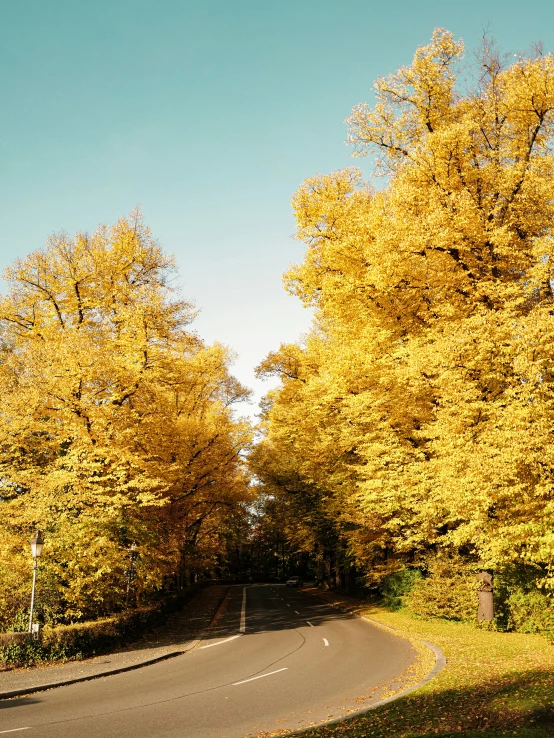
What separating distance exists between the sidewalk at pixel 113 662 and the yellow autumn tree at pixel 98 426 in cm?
171

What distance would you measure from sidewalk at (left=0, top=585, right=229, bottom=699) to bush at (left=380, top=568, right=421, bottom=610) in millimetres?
9027

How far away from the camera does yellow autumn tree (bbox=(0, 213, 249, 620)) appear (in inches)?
623

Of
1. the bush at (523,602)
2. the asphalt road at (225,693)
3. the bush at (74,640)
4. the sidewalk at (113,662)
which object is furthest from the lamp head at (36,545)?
the bush at (523,602)

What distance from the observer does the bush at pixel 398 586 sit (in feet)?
78.1

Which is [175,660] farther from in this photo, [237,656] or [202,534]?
[202,534]

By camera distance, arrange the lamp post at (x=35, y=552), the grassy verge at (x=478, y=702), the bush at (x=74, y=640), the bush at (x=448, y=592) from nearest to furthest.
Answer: the grassy verge at (x=478, y=702) → the bush at (x=74, y=640) → the lamp post at (x=35, y=552) → the bush at (x=448, y=592)

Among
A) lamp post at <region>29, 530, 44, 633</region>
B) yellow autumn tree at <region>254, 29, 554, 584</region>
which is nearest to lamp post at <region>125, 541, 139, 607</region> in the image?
lamp post at <region>29, 530, 44, 633</region>

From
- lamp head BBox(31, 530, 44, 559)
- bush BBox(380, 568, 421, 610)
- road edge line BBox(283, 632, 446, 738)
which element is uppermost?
lamp head BBox(31, 530, 44, 559)

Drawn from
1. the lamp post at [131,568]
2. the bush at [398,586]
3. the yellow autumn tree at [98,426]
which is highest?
the yellow autumn tree at [98,426]

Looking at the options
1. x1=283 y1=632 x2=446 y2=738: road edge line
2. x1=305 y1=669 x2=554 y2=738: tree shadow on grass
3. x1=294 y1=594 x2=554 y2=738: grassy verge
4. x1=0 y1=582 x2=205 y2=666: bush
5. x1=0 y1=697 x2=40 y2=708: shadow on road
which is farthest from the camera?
x1=0 y1=582 x2=205 y2=666: bush

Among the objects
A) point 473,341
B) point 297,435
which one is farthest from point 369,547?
point 473,341

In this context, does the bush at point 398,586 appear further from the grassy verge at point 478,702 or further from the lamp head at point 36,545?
the lamp head at point 36,545

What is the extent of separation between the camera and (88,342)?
60.4 ft

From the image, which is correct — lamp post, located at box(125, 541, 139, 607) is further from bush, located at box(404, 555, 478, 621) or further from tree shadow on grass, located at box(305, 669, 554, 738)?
bush, located at box(404, 555, 478, 621)
